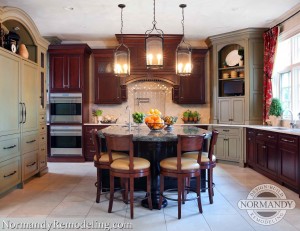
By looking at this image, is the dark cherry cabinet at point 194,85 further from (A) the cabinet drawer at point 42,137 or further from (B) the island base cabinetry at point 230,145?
(A) the cabinet drawer at point 42,137

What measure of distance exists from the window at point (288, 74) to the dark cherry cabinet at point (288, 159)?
1181 millimetres

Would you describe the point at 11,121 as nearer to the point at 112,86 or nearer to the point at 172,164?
the point at 172,164

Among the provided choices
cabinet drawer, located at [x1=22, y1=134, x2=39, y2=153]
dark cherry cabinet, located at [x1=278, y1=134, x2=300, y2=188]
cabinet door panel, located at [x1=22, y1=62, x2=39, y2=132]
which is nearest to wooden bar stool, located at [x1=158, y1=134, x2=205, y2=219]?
dark cherry cabinet, located at [x1=278, y1=134, x2=300, y2=188]

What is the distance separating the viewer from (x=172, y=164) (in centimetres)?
291

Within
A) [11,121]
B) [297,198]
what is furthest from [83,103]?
[297,198]

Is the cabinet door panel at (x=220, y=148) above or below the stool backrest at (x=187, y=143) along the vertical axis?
below

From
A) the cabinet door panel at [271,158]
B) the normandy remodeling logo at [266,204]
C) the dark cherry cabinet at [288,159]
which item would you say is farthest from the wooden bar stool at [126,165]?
the cabinet door panel at [271,158]

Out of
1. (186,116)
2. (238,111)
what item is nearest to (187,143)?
(238,111)

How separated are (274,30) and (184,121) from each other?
2.70m

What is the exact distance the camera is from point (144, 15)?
4805mm

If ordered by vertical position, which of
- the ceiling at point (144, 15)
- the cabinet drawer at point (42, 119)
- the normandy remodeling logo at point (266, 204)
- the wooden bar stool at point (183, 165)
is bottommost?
the normandy remodeling logo at point (266, 204)

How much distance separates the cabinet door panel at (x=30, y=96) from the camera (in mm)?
4091

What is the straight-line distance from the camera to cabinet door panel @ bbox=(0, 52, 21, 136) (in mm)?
3455

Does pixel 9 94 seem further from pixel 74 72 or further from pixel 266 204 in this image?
pixel 266 204
